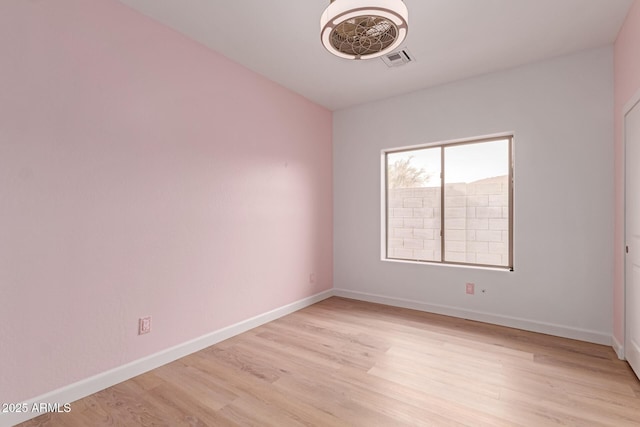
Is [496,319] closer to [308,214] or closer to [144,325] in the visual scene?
[308,214]

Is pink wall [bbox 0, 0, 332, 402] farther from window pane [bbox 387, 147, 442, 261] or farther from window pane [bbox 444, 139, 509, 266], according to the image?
window pane [bbox 444, 139, 509, 266]

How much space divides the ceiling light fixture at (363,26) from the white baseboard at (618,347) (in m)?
2.96

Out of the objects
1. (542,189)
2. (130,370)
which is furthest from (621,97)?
(130,370)

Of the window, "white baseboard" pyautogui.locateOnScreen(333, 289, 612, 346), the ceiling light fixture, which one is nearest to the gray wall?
"white baseboard" pyautogui.locateOnScreen(333, 289, 612, 346)

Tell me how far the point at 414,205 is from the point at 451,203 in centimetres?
46

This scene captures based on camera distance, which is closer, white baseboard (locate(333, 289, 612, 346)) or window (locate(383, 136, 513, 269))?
white baseboard (locate(333, 289, 612, 346))

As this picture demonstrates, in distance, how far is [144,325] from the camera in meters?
2.34

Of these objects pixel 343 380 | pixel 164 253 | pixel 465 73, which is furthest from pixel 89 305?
pixel 465 73

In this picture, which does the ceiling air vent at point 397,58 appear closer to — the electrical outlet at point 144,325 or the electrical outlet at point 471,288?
the electrical outlet at point 471,288

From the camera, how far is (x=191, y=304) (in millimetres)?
2664

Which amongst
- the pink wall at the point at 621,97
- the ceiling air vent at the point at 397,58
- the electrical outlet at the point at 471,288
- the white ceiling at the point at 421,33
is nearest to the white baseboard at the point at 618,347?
the pink wall at the point at 621,97

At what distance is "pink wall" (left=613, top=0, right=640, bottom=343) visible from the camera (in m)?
2.18

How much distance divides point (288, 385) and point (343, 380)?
0.39 meters

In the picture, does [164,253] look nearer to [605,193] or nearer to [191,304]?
[191,304]
